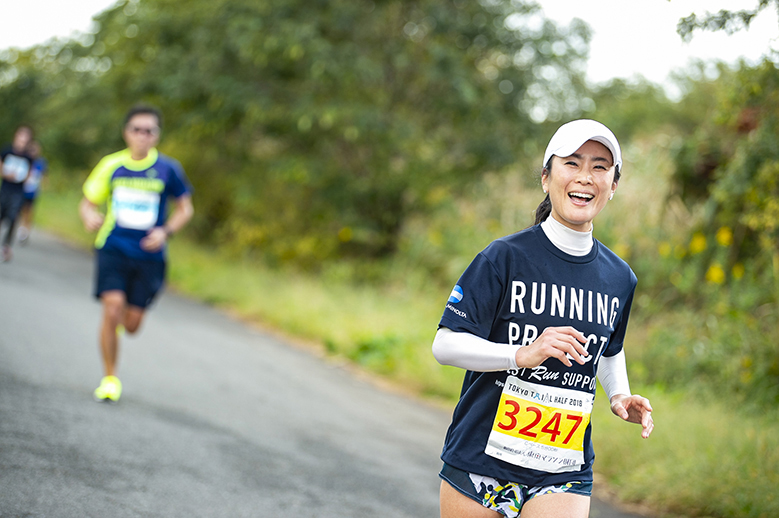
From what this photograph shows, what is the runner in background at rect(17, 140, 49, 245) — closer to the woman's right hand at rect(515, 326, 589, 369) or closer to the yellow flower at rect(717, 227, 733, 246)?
the yellow flower at rect(717, 227, 733, 246)

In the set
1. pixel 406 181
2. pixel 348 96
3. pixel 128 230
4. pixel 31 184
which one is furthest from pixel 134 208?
pixel 31 184

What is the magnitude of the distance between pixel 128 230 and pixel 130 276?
1.21 feet

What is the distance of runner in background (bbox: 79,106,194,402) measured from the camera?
20.5 ft

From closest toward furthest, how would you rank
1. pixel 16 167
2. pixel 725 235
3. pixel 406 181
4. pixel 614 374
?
pixel 614 374, pixel 725 235, pixel 16 167, pixel 406 181

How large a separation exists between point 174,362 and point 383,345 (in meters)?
2.92

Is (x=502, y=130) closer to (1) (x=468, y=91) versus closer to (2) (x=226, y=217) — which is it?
(1) (x=468, y=91)

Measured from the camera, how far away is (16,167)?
46.3 ft

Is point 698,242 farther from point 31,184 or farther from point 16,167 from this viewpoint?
point 31,184

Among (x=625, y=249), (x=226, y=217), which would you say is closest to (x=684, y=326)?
(x=625, y=249)

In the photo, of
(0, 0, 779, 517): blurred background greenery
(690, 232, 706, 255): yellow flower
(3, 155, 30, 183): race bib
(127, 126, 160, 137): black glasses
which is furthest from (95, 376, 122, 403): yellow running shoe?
(3, 155, 30, 183): race bib

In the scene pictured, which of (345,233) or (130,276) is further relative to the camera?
(345,233)

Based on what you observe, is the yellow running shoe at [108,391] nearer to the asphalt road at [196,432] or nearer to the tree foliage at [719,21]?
the asphalt road at [196,432]

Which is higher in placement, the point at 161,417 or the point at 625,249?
the point at 625,249

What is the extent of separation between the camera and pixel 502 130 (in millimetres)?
15023
